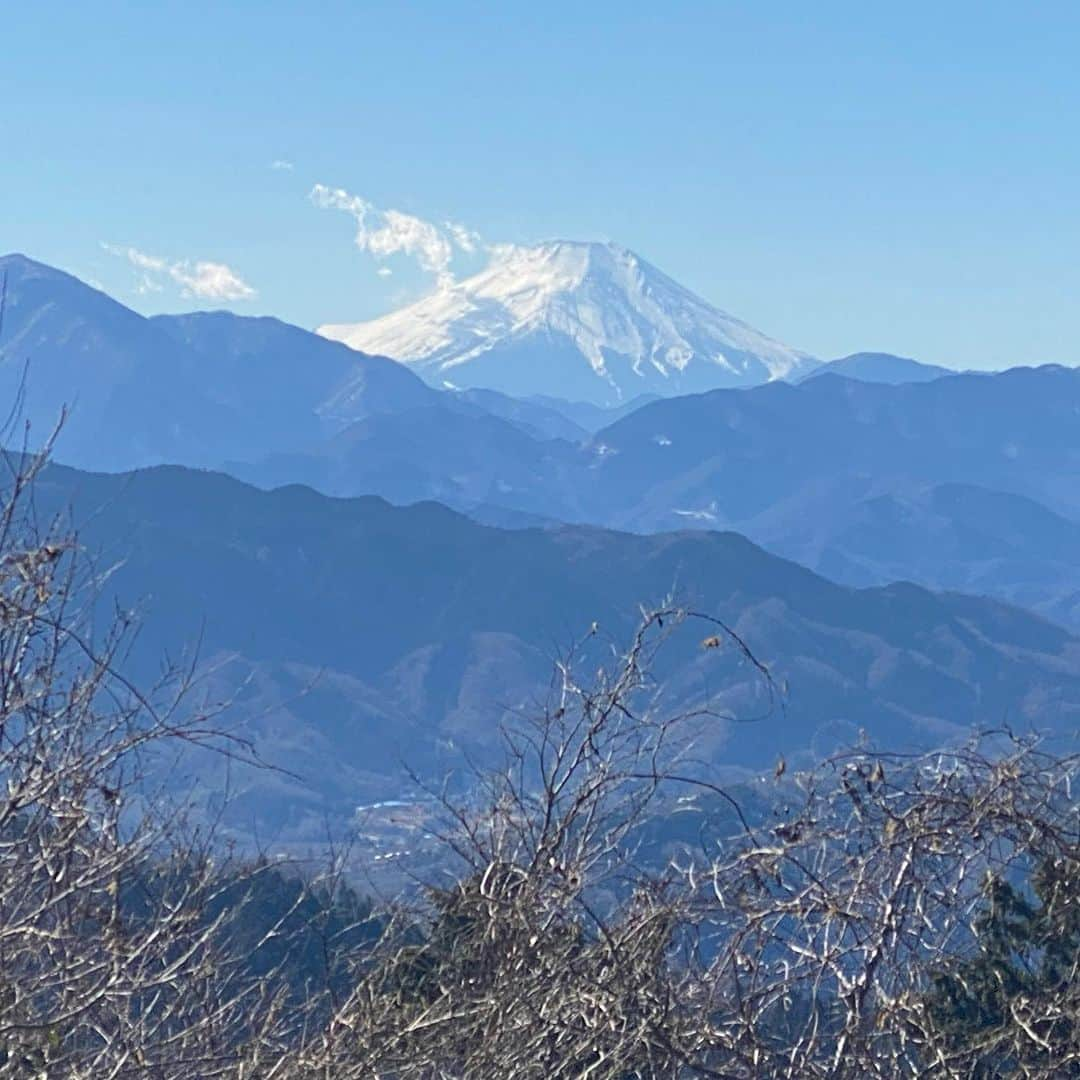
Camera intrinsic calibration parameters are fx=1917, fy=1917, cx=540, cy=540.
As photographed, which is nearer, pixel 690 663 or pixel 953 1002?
pixel 953 1002

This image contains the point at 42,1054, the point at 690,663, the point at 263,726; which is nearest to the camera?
the point at 42,1054

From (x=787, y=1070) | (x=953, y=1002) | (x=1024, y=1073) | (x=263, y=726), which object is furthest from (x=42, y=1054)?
(x=263, y=726)

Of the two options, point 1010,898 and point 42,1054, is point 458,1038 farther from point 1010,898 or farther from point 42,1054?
point 1010,898

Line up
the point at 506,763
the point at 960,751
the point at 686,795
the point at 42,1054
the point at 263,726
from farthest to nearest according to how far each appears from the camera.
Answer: the point at 263,726 < the point at 506,763 < the point at 686,795 < the point at 960,751 < the point at 42,1054

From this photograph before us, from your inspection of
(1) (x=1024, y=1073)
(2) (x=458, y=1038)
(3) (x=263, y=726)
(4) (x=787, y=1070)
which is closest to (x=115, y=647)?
(2) (x=458, y=1038)

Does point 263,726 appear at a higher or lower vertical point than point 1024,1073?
lower

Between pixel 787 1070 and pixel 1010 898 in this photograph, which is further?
pixel 1010 898

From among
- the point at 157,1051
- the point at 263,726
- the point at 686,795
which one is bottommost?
the point at 263,726

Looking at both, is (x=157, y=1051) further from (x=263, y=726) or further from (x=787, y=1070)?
(x=263, y=726)

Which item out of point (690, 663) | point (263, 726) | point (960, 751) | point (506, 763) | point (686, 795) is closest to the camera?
point (960, 751)
